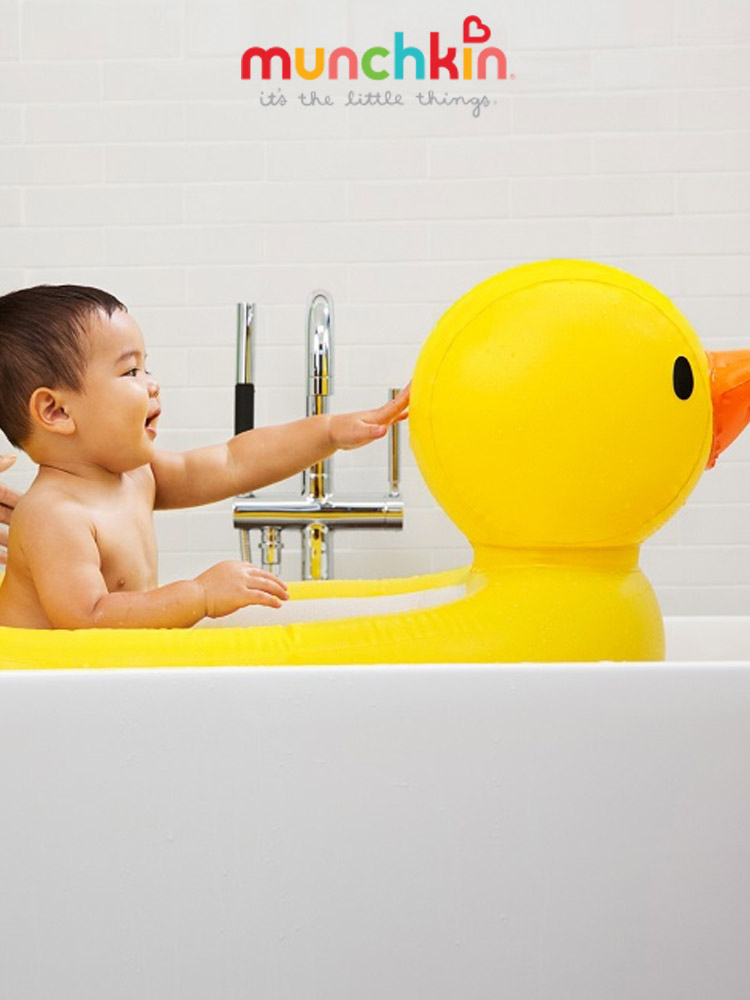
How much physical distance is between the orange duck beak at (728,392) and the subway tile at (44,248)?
1.71 meters

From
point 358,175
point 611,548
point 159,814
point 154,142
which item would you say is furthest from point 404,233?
point 159,814

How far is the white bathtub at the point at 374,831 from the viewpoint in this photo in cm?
106

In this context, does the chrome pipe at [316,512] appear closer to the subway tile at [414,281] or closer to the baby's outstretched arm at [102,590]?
the subway tile at [414,281]

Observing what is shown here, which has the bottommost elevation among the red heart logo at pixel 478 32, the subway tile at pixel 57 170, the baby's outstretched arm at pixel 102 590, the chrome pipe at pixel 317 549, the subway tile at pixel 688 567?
the subway tile at pixel 688 567

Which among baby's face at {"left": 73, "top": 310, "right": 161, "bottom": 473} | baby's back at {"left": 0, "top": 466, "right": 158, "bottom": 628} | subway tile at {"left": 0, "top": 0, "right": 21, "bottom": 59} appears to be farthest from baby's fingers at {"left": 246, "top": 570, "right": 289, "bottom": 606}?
subway tile at {"left": 0, "top": 0, "right": 21, "bottom": 59}

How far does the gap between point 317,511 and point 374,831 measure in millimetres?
1197

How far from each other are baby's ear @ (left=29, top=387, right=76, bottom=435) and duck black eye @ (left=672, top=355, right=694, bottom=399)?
0.64m

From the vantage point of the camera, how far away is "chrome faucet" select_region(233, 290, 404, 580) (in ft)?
7.29

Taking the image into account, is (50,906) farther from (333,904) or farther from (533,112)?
(533,112)

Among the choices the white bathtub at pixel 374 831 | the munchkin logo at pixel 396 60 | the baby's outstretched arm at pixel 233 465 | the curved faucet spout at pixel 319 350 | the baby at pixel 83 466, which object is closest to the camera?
the white bathtub at pixel 374 831

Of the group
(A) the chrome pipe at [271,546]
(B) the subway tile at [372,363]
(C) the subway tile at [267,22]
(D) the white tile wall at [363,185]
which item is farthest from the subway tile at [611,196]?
(A) the chrome pipe at [271,546]

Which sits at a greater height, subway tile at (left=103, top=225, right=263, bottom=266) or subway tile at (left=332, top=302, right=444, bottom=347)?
subway tile at (left=103, top=225, right=263, bottom=266)

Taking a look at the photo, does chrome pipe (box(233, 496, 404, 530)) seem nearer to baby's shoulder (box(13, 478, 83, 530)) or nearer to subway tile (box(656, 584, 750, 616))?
subway tile (box(656, 584, 750, 616))

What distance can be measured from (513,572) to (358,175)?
161cm
